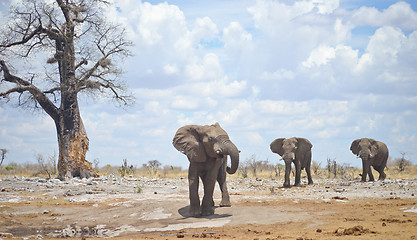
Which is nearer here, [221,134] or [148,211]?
[221,134]

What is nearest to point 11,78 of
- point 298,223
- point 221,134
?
point 221,134

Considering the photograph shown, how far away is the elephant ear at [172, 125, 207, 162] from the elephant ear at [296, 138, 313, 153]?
11.5 m

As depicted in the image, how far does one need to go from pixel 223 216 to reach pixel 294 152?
10955 mm

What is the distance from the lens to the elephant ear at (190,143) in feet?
41.8

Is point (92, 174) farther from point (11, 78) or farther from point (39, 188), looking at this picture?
point (11, 78)

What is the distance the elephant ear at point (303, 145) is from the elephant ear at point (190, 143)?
1145 cm

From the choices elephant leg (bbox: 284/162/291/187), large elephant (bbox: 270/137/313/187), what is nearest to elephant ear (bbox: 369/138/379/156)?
large elephant (bbox: 270/137/313/187)

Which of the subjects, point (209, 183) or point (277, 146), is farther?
point (277, 146)

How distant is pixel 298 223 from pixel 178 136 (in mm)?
4557

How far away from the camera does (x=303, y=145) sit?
2333 cm

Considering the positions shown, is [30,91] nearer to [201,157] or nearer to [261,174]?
[201,157]

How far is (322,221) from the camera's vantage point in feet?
36.5

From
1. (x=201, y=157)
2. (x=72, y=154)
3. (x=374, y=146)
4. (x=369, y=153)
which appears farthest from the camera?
(x=72, y=154)

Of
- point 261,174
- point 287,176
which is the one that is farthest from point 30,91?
point 261,174
